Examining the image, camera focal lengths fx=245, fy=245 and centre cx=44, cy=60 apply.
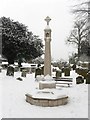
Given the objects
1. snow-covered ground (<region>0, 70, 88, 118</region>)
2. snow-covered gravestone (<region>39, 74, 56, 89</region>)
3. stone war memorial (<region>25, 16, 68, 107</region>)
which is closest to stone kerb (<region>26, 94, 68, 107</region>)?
stone war memorial (<region>25, 16, 68, 107</region>)

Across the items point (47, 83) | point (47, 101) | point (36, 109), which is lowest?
point (36, 109)

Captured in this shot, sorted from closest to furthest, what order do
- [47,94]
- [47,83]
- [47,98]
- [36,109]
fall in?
[36,109] → [47,98] → [47,94] → [47,83]

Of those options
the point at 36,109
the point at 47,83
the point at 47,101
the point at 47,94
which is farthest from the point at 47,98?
the point at 47,83

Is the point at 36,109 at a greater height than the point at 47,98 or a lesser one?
lesser

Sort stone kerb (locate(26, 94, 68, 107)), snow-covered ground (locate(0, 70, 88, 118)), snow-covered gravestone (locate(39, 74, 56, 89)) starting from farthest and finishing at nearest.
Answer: snow-covered gravestone (locate(39, 74, 56, 89)), stone kerb (locate(26, 94, 68, 107)), snow-covered ground (locate(0, 70, 88, 118))

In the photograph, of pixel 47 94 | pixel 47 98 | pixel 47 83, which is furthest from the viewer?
pixel 47 83

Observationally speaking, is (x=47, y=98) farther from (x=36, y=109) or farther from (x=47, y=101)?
(x=36, y=109)

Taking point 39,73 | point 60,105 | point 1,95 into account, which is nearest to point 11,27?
point 39,73

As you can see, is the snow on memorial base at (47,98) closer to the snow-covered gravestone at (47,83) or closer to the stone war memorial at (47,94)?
the stone war memorial at (47,94)

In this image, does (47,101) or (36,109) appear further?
(47,101)

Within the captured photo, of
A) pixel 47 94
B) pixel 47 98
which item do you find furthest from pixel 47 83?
pixel 47 98

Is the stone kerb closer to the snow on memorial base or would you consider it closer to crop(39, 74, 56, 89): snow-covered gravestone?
the snow on memorial base

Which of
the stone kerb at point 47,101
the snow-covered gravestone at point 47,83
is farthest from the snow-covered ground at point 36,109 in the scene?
the snow-covered gravestone at point 47,83

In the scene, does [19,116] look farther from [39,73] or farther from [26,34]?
[26,34]
